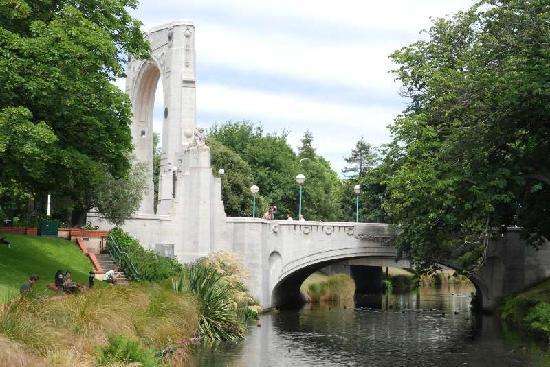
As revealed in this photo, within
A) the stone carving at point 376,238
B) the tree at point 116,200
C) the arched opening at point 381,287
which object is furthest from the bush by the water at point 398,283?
the tree at point 116,200

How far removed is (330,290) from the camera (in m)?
56.0

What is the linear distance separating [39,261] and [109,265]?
195 inches

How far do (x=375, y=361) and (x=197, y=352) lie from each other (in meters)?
5.99

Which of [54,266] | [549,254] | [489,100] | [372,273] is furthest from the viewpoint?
[372,273]

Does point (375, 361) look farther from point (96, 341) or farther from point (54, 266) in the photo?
point (54, 266)

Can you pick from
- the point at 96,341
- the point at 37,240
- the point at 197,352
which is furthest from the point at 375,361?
the point at 37,240

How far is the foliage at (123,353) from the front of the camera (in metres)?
17.7

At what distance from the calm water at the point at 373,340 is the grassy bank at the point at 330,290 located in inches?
180

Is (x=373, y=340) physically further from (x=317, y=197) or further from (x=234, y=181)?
(x=317, y=197)

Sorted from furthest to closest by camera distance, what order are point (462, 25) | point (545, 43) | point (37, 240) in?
1. point (462, 25)
2. point (37, 240)
3. point (545, 43)

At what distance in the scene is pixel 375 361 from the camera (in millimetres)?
27047

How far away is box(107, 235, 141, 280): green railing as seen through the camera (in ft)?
116

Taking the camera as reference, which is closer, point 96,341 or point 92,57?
point 96,341

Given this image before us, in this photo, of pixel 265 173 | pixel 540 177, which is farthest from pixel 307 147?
pixel 540 177
